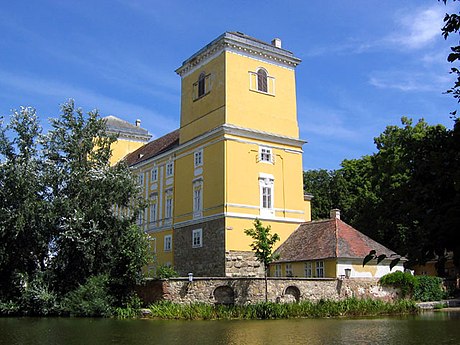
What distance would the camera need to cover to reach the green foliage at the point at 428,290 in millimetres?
33281

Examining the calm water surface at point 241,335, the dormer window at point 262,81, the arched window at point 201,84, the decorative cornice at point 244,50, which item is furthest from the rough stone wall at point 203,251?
the calm water surface at point 241,335

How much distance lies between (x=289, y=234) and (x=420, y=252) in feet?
108

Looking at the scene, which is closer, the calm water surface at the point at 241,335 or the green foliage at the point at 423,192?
the green foliage at the point at 423,192

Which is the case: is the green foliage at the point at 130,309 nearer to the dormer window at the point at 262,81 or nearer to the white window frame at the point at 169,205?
the white window frame at the point at 169,205

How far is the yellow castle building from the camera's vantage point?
34.8 metres

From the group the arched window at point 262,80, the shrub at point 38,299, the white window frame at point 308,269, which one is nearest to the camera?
the shrub at point 38,299

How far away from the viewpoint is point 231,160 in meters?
35.4

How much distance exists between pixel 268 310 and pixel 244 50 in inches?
769

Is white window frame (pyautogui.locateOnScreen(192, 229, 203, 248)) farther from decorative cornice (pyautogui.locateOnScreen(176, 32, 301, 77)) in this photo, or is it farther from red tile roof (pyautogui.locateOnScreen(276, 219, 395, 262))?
decorative cornice (pyautogui.locateOnScreen(176, 32, 301, 77))

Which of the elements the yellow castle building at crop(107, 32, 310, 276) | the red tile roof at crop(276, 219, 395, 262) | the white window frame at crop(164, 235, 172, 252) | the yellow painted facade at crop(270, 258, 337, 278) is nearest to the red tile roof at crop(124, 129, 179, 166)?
the yellow castle building at crop(107, 32, 310, 276)

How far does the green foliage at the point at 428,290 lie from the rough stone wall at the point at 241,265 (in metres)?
10.1

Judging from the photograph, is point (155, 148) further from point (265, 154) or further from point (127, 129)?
point (265, 154)

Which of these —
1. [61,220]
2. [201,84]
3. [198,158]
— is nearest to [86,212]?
[61,220]

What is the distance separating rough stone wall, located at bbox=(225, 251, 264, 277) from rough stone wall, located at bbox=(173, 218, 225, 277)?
0.40 meters
